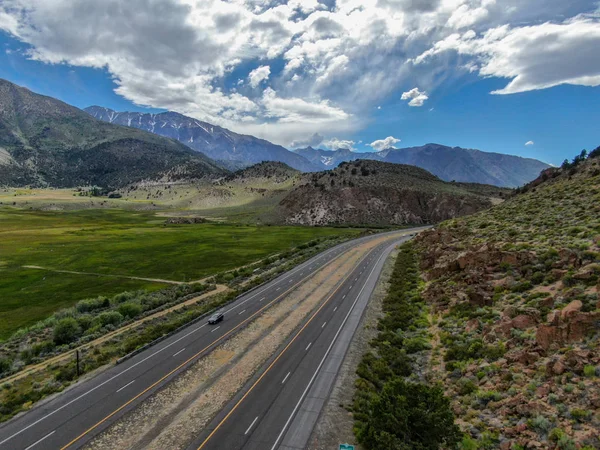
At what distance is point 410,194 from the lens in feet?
550

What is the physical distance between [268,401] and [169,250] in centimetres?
8342

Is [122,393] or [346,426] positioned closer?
[346,426]

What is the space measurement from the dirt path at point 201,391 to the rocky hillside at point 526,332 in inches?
616

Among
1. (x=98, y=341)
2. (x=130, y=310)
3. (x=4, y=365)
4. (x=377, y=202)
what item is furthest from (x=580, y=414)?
(x=377, y=202)

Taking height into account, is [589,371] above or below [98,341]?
above

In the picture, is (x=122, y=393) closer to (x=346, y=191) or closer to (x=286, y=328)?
(x=286, y=328)

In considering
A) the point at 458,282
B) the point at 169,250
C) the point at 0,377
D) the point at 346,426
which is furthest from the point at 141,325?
the point at 169,250

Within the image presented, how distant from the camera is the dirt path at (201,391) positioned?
21.2 meters

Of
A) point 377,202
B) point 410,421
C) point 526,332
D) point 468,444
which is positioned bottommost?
point 468,444

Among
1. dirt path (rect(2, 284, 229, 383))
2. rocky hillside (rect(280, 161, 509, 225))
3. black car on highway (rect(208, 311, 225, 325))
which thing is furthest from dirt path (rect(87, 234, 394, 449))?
rocky hillside (rect(280, 161, 509, 225))

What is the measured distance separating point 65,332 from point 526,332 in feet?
153

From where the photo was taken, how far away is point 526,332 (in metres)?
23.3

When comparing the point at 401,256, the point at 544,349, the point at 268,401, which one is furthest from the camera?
the point at 401,256

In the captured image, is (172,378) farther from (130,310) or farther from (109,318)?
(130,310)
